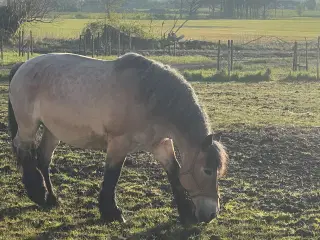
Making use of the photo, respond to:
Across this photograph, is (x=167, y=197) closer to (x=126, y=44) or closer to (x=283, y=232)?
(x=283, y=232)

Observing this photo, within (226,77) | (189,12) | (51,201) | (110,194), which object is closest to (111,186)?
(110,194)

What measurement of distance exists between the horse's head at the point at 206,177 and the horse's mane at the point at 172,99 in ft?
0.54

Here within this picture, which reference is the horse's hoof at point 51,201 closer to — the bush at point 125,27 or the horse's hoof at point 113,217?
the horse's hoof at point 113,217

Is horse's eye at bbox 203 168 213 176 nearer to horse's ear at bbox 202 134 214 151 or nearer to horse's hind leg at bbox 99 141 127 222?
horse's ear at bbox 202 134 214 151

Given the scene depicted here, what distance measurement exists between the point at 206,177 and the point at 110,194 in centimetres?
111

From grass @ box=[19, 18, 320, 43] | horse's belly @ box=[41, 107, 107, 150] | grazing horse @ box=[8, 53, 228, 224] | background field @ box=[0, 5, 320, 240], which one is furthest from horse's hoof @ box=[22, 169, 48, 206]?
grass @ box=[19, 18, 320, 43]

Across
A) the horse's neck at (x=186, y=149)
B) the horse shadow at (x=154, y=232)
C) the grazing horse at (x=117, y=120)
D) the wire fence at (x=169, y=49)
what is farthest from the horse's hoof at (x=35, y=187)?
the wire fence at (x=169, y=49)

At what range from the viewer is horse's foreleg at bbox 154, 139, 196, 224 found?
5746 millimetres

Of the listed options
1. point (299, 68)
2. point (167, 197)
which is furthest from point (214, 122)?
point (299, 68)

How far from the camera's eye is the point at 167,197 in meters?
6.52

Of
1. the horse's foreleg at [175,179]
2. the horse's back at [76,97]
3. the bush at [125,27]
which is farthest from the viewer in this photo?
the bush at [125,27]

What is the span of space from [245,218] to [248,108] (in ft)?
25.3

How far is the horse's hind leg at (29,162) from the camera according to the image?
6148mm

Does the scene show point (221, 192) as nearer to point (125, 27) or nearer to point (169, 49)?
point (169, 49)
